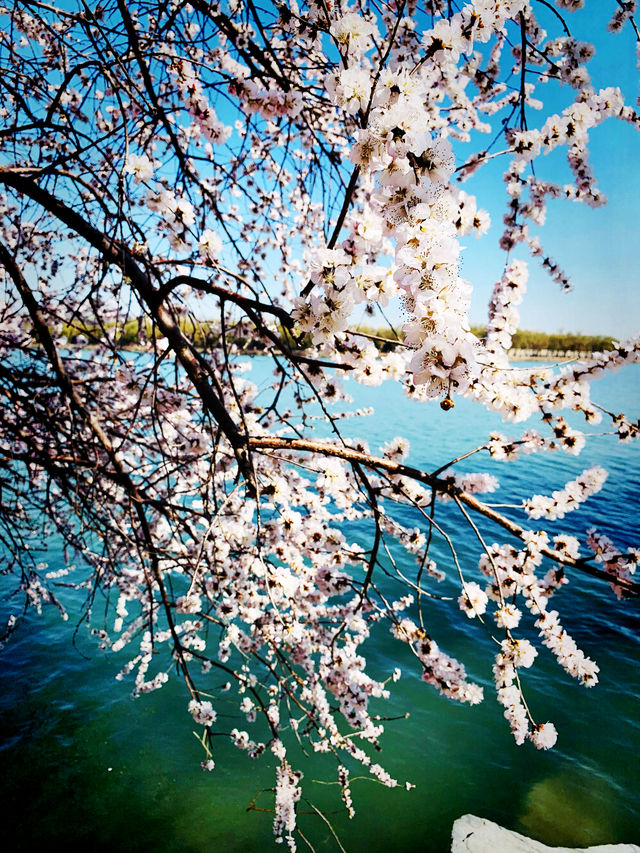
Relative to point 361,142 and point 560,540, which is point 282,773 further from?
point 361,142

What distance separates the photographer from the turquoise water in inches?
169

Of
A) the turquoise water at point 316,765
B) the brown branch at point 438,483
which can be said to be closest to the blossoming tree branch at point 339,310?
the brown branch at point 438,483

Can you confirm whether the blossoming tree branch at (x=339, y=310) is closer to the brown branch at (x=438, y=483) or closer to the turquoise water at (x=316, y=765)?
the brown branch at (x=438, y=483)

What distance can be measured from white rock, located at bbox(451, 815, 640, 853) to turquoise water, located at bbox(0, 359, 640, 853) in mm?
151

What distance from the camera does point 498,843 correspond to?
4.12 m

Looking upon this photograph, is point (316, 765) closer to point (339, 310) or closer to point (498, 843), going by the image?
point (498, 843)

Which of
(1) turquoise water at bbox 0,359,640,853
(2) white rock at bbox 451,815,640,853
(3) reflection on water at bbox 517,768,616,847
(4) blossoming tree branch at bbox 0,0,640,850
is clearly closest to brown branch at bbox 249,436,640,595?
(4) blossoming tree branch at bbox 0,0,640,850

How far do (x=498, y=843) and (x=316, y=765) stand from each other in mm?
1880

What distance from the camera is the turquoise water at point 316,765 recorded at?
14.1 feet

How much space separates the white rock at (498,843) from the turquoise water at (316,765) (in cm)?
15

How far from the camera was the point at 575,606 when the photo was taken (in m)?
8.36

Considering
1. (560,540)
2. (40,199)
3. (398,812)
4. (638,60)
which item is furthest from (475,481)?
(398,812)

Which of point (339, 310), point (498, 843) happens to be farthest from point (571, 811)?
point (339, 310)

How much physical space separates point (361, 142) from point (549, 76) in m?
2.64
